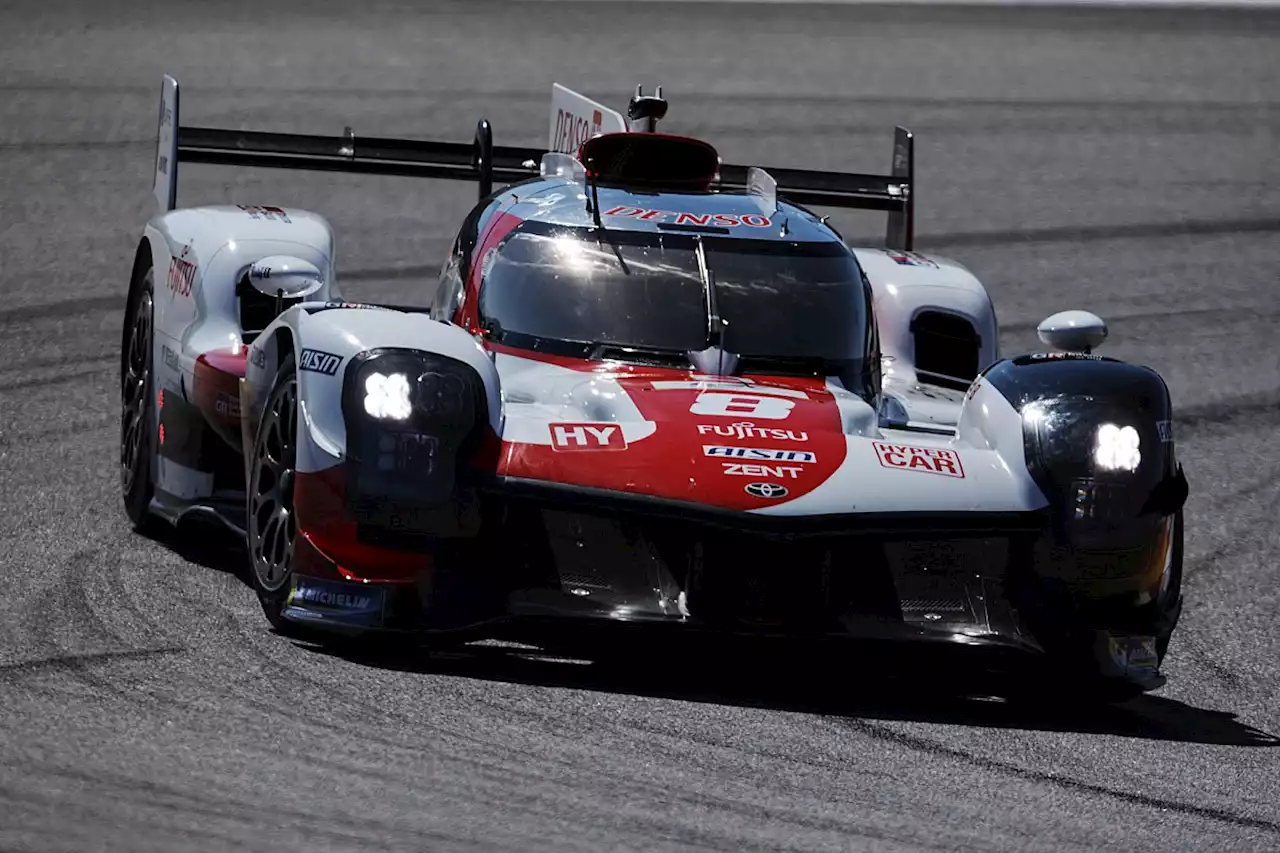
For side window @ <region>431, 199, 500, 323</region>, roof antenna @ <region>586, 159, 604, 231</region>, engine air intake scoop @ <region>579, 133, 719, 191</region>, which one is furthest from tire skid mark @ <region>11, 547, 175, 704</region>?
engine air intake scoop @ <region>579, 133, 719, 191</region>

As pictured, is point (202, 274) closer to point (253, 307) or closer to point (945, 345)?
point (253, 307)

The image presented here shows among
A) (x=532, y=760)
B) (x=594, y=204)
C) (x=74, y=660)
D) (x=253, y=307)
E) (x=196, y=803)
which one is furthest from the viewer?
(x=253, y=307)

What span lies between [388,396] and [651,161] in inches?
108

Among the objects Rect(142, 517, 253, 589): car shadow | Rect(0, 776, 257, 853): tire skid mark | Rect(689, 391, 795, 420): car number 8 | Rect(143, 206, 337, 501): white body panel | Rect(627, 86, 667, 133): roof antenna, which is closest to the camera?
Rect(0, 776, 257, 853): tire skid mark

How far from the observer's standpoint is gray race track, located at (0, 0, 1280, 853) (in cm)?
511

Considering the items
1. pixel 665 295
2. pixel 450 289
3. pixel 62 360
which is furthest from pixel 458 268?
pixel 62 360

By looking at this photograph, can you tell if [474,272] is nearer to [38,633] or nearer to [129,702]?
[38,633]

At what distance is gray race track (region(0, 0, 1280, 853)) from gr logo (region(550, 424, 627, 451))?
0.64 m

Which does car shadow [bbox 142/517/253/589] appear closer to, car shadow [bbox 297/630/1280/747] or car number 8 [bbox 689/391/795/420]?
car shadow [bbox 297/630/1280/747]

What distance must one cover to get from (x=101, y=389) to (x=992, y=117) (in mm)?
10197

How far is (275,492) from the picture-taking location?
692cm

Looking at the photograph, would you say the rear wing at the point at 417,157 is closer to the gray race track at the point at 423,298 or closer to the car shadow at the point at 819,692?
the gray race track at the point at 423,298

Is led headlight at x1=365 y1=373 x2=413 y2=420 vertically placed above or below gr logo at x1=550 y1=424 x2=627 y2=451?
above

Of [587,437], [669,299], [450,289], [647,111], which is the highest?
[647,111]
